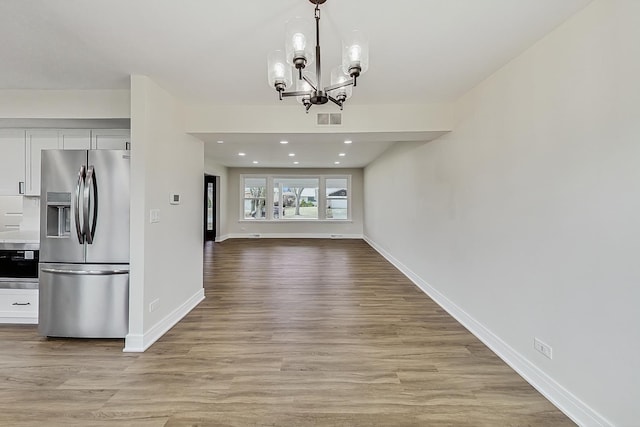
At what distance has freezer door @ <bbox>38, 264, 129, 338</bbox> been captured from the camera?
8.92 feet

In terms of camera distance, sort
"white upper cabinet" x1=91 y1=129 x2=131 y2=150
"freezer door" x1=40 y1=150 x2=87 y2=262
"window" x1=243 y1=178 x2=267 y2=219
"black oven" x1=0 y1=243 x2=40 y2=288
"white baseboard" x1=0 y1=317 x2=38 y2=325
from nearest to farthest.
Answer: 1. "freezer door" x1=40 y1=150 x2=87 y2=262
2. "black oven" x1=0 y1=243 x2=40 y2=288
3. "white baseboard" x1=0 y1=317 x2=38 y2=325
4. "white upper cabinet" x1=91 y1=129 x2=131 y2=150
5. "window" x1=243 y1=178 x2=267 y2=219

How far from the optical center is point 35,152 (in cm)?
336

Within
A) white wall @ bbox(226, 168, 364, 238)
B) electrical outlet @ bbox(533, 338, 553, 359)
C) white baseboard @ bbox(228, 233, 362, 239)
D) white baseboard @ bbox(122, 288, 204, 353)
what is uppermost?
white wall @ bbox(226, 168, 364, 238)

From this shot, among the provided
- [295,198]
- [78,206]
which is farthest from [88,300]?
[295,198]

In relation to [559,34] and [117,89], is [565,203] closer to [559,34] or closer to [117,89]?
[559,34]

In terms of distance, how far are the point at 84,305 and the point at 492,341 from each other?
3805 millimetres

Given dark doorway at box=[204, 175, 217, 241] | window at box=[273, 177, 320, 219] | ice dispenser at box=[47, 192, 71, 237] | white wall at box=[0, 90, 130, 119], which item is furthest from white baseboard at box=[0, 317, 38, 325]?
window at box=[273, 177, 320, 219]

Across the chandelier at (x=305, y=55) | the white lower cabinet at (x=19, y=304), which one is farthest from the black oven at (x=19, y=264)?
the chandelier at (x=305, y=55)

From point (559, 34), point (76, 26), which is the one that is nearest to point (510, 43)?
point (559, 34)

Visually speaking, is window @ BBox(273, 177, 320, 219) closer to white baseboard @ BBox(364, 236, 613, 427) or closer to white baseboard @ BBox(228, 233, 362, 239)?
white baseboard @ BBox(228, 233, 362, 239)

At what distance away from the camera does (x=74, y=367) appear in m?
2.36

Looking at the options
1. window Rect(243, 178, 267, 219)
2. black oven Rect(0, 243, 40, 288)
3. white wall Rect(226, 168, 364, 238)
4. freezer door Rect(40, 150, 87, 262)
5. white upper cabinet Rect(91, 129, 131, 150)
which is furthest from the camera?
window Rect(243, 178, 267, 219)

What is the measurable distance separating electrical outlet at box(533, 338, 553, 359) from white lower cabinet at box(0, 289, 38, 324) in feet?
15.3

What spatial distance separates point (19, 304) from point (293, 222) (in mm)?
7563
